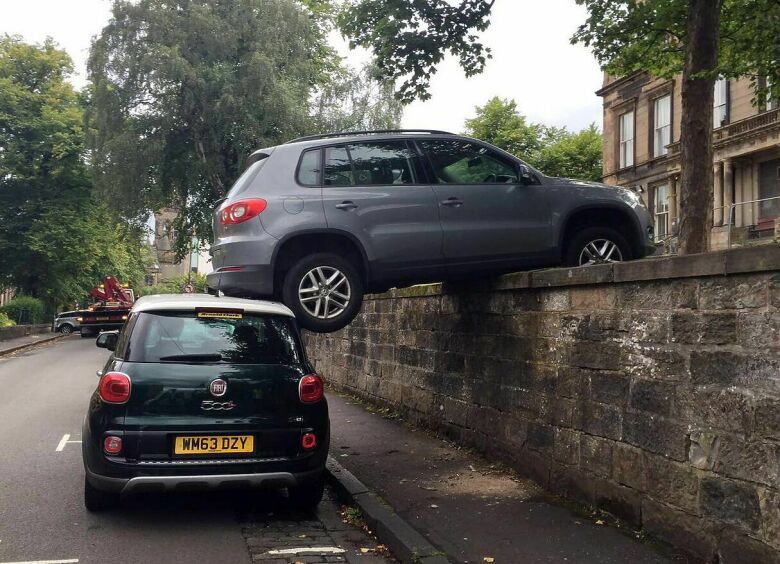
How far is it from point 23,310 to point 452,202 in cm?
3486

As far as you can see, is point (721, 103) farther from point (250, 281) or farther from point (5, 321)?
point (5, 321)

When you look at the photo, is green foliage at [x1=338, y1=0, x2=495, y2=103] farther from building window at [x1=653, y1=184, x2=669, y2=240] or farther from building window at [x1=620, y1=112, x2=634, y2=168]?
building window at [x1=620, y1=112, x2=634, y2=168]

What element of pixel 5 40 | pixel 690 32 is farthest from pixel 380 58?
pixel 5 40

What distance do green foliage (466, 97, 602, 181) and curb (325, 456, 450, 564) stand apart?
4018cm

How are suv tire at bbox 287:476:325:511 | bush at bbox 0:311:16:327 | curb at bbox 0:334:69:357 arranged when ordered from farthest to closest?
1. bush at bbox 0:311:16:327
2. curb at bbox 0:334:69:357
3. suv tire at bbox 287:476:325:511

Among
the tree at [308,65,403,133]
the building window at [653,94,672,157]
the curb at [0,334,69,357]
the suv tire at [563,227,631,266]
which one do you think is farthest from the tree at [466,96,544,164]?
the suv tire at [563,227,631,266]

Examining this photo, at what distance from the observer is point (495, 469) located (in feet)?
24.5

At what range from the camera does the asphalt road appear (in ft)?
17.0

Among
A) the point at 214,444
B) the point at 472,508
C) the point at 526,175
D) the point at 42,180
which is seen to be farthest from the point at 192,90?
the point at 472,508

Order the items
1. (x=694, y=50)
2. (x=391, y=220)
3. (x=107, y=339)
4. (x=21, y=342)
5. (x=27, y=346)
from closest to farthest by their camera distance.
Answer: (x=391, y=220) → (x=107, y=339) → (x=694, y=50) → (x=27, y=346) → (x=21, y=342)

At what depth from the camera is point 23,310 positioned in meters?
37.0

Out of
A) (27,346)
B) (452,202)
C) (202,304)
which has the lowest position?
(27,346)

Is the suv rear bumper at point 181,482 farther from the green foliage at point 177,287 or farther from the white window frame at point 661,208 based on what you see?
the green foliage at point 177,287

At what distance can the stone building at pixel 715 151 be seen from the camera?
23328 mm
